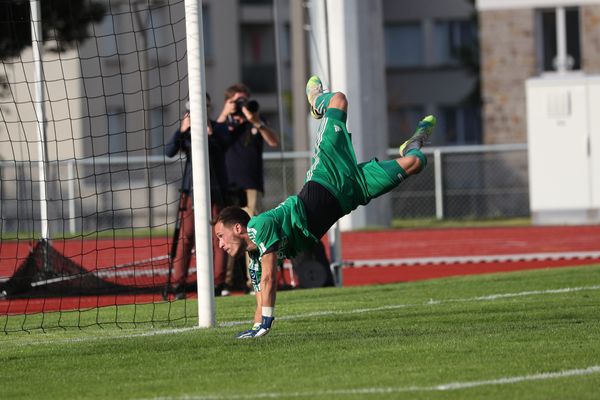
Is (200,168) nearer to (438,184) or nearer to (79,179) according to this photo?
(79,179)

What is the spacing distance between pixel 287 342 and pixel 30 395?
7.29ft

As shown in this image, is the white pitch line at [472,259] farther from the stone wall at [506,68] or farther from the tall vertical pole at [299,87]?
the tall vertical pole at [299,87]

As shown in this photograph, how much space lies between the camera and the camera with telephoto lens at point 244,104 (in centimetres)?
1438

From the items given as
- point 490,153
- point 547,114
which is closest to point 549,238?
point 547,114

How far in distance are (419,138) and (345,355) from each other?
2925mm

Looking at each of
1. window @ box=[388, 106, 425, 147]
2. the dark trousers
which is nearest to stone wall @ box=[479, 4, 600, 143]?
window @ box=[388, 106, 425, 147]

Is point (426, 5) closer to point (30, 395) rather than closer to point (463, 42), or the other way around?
point (463, 42)

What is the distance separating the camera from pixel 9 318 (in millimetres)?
12477

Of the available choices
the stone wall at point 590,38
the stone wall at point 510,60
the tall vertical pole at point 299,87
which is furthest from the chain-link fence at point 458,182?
the tall vertical pole at point 299,87

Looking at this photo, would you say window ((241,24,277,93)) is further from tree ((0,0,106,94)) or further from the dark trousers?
the dark trousers

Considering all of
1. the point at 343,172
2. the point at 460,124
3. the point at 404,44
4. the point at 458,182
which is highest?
the point at 404,44

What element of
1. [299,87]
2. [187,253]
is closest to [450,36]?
[299,87]

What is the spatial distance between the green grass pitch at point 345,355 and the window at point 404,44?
146ft

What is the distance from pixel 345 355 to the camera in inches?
332
